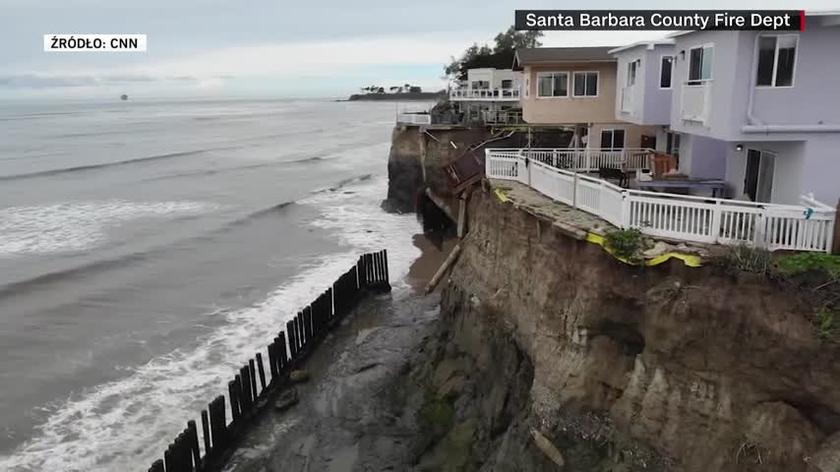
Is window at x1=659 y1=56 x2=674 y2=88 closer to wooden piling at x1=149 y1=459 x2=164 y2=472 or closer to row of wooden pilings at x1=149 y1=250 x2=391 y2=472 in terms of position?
row of wooden pilings at x1=149 y1=250 x2=391 y2=472

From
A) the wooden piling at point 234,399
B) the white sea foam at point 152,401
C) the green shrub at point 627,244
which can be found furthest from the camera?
the wooden piling at point 234,399

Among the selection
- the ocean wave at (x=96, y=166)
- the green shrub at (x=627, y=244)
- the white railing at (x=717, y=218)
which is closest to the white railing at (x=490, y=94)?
the ocean wave at (x=96, y=166)

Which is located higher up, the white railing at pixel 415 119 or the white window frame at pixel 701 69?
the white window frame at pixel 701 69

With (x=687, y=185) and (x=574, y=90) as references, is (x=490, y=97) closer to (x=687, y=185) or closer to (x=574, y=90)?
(x=574, y=90)

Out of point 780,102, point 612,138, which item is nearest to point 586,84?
point 612,138

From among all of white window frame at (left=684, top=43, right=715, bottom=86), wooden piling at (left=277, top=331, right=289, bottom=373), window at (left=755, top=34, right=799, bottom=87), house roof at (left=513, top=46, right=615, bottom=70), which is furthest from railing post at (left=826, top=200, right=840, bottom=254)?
house roof at (left=513, top=46, right=615, bottom=70)

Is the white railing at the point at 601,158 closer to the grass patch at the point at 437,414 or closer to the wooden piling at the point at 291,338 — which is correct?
the wooden piling at the point at 291,338

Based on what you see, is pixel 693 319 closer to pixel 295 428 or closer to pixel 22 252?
pixel 295 428
